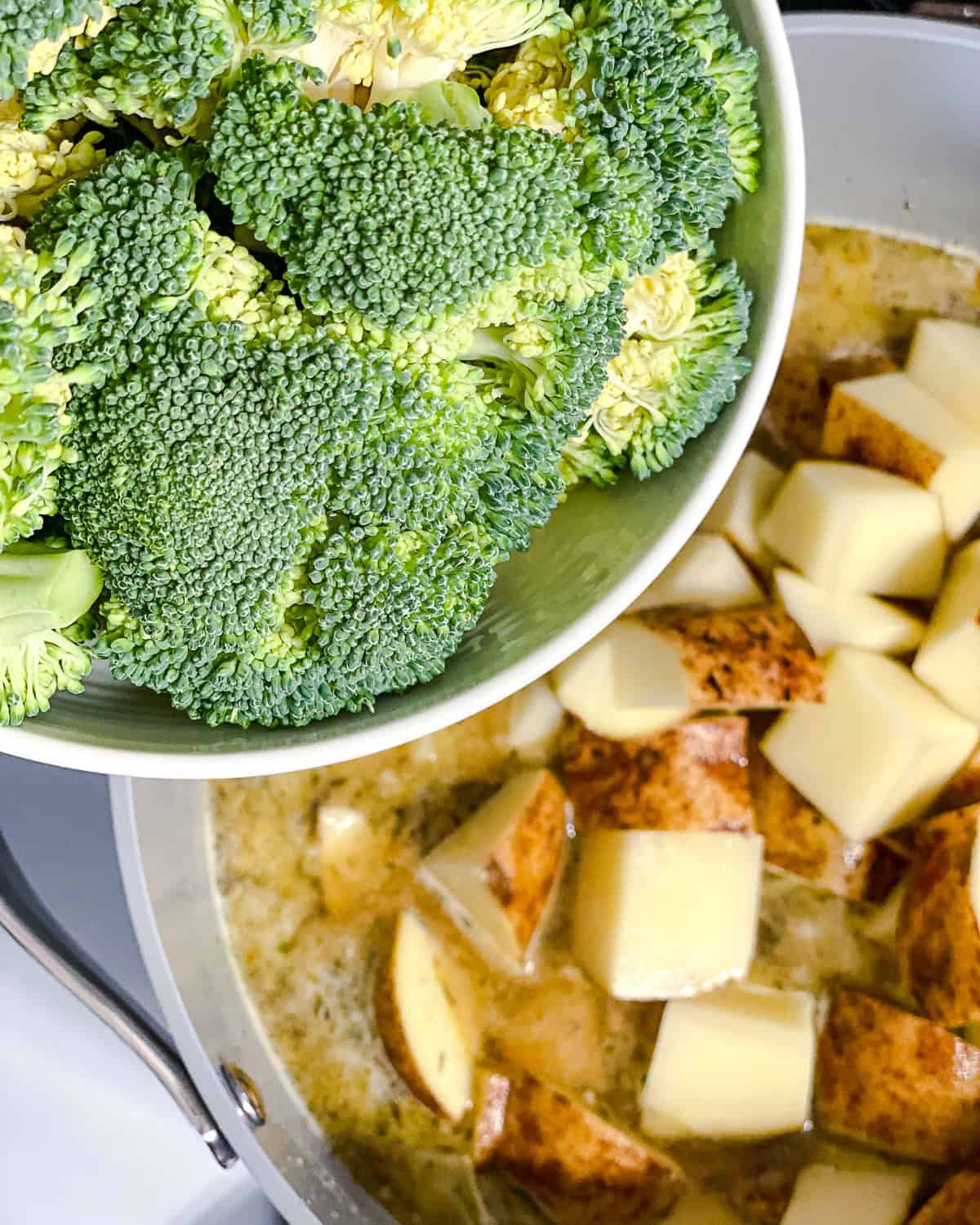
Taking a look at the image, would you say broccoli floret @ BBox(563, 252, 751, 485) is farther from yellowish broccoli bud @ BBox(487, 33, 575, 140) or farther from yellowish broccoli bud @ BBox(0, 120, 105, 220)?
yellowish broccoli bud @ BBox(0, 120, 105, 220)

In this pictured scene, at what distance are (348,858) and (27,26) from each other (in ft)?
3.22

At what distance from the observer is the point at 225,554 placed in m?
0.77

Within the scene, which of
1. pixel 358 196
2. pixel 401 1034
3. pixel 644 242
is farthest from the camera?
pixel 401 1034

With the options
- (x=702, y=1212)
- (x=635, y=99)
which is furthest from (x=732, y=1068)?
(x=635, y=99)

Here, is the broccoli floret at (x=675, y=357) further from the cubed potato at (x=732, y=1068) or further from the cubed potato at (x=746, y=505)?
the cubed potato at (x=732, y=1068)

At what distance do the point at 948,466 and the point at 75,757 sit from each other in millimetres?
1017

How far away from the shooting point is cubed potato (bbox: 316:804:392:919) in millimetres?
1353

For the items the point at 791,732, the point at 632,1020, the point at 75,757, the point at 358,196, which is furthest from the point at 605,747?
the point at 358,196

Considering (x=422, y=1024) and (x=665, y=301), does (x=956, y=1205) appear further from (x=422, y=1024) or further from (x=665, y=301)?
(x=665, y=301)

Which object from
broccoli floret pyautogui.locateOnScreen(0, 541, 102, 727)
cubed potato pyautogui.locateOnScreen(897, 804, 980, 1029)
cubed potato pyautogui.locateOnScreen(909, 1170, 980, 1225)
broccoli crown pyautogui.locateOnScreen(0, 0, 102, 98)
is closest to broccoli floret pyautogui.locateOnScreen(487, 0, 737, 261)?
broccoli crown pyautogui.locateOnScreen(0, 0, 102, 98)

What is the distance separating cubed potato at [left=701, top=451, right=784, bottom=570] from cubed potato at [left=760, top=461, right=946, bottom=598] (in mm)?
15

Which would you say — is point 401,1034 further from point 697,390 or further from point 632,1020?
point 697,390

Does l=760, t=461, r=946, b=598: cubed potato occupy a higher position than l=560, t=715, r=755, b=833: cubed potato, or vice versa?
l=760, t=461, r=946, b=598: cubed potato

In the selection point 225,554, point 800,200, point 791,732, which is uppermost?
point 800,200
